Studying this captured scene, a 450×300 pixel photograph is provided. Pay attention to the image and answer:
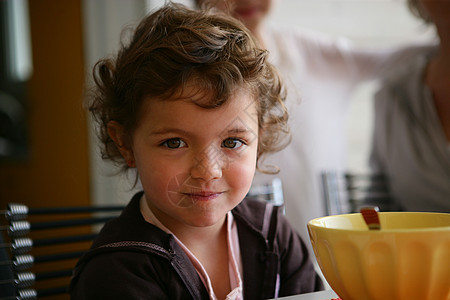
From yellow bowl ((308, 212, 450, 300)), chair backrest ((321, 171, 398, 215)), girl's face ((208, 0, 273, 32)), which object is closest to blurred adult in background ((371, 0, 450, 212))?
chair backrest ((321, 171, 398, 215))

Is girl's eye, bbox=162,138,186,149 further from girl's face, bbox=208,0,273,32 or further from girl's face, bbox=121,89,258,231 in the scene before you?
girl's face, bbox=208,0,273,32

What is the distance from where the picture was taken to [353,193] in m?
1.13

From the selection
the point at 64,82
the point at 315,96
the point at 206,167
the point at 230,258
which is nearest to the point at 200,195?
the point at 206,167

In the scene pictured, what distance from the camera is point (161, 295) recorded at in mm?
541

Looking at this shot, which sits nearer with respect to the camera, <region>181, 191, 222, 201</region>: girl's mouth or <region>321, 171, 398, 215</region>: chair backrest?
<region>181, 191, 222, 201</region>: girl's mouth

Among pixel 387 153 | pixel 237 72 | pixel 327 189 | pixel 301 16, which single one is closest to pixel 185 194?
pixel 237 72

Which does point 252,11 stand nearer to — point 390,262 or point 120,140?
point 120,140

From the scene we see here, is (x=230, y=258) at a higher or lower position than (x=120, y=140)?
lower

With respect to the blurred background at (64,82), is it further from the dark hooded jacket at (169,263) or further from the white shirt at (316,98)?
the dark hooded jacket at (169,263)

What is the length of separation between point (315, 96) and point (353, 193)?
0.97ft

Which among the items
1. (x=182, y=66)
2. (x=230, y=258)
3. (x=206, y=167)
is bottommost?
(x=230, y=258)

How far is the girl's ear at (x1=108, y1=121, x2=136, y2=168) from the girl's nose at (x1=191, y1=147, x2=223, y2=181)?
15 cm

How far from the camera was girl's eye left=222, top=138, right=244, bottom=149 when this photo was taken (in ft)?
1.83

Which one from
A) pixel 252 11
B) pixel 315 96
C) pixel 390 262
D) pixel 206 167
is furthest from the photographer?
pixel 315 96
